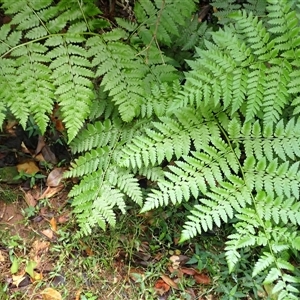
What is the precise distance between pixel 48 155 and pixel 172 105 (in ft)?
3.90

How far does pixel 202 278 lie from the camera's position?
3035mm

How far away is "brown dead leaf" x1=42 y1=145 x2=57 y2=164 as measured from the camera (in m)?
3.41

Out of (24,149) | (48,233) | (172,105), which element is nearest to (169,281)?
(48,233)

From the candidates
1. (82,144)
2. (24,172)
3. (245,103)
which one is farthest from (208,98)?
(24,172)

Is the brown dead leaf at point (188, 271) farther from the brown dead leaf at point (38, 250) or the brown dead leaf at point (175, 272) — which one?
the brown dead leaf at point (38, 250)

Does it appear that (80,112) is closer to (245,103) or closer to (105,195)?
(105,195)

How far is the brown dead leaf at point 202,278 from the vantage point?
9.91ft

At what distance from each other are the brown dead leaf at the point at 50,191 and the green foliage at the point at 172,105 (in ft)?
1.37

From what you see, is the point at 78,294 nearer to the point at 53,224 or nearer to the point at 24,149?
the point at 53,224

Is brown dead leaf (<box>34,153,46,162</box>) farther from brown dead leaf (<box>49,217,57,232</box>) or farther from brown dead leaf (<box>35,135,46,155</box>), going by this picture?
brown dead leaf (<box>49,217,57,232</box>)

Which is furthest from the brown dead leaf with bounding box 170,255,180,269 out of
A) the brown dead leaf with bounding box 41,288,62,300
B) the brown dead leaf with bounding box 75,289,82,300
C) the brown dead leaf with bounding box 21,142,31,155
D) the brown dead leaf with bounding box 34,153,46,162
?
the brown dead leaf with bounding box 21,142,31,155

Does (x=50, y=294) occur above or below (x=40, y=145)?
below

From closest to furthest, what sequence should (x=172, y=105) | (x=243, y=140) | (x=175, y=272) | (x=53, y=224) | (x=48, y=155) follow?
(x=172, y=105)
(x=243, y=140)
(x=175, y=272)
(x=53, y=224)
(x=48, y=155)

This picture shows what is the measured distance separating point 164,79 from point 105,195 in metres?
0.79
